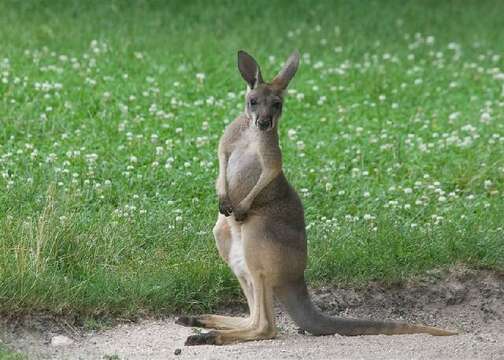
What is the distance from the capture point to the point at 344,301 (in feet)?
22.9

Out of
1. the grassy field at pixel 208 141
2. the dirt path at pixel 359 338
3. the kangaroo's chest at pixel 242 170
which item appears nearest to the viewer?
the dirt path at pixel 359 338

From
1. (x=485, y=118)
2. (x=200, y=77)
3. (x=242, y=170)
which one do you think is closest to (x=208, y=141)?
(x=200, y=77)

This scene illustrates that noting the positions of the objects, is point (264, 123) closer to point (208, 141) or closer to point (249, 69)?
point (249, 69)

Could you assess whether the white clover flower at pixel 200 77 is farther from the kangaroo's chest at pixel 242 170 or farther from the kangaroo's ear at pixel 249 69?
the kangaroo's ear at pixel 249 69

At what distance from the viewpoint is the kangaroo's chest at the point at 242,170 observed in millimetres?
6227

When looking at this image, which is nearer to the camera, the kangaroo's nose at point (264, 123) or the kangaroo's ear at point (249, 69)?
the kangaroo's nose at point (264, 123)

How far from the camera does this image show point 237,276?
20.5ft

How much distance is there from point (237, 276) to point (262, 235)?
35 cm

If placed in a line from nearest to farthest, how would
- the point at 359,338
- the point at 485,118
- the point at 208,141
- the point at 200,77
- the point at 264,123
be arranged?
the point at 264,123, the point at 359,338, the point at 208,141, the point at 485,118, the point at 200,77

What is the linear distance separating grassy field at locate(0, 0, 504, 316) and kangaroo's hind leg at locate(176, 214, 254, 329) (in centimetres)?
37

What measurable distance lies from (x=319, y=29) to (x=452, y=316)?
6894 millimetres

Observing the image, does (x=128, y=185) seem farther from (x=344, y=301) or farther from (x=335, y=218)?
(x=344, y=301)

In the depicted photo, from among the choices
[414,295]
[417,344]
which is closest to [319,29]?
[414,295]

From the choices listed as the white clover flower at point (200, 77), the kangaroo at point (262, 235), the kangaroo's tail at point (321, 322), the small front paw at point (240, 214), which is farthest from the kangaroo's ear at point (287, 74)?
the white clover flower at point (200, 77)
